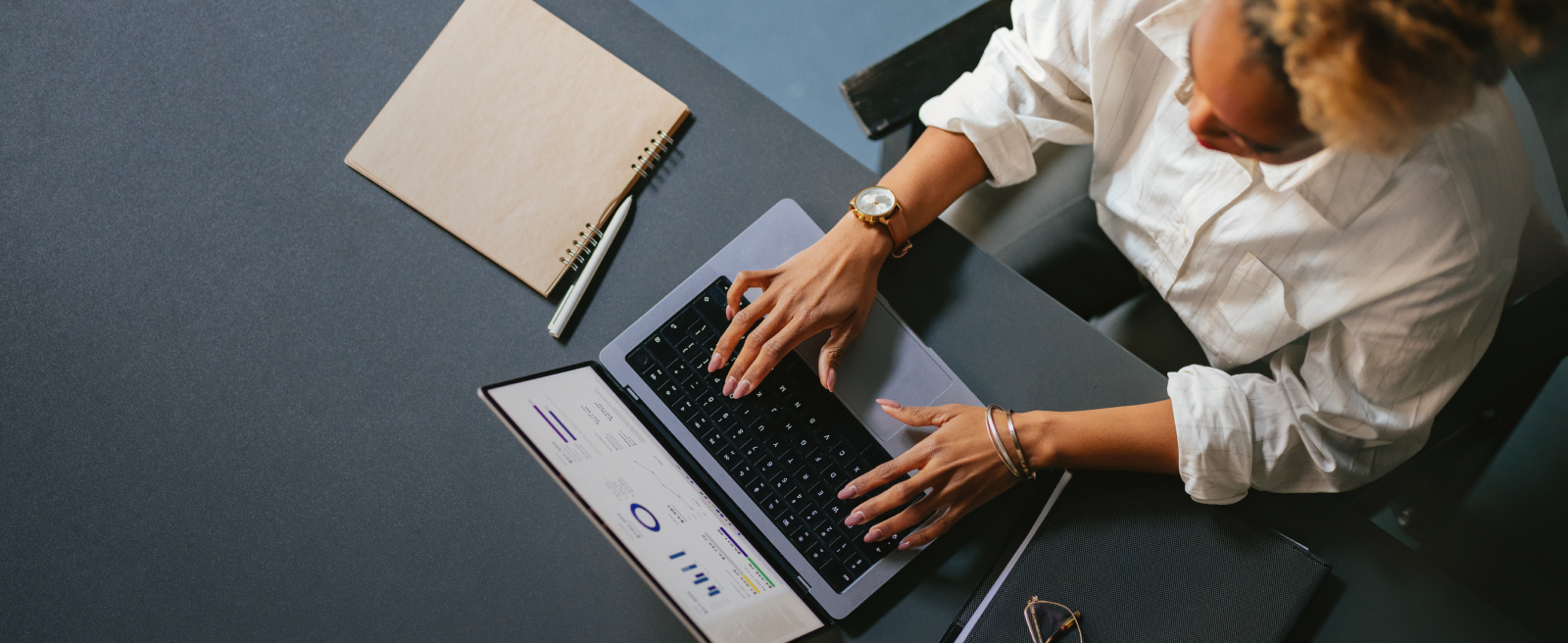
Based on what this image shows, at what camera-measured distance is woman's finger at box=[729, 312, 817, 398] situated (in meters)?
0.80

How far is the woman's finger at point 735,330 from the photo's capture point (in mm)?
805

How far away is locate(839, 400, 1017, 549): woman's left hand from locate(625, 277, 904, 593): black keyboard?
0.02m

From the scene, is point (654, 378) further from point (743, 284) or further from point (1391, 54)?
point (1391, 54)

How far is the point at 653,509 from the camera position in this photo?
69 centimetres

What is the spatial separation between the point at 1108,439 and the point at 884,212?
32cm

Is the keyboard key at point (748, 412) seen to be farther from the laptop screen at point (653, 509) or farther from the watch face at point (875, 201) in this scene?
the watch face at point (875, 201)

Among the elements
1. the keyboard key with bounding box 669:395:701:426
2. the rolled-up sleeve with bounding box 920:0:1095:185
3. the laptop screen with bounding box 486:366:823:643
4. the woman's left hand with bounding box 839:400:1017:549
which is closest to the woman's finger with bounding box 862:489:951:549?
the woman's left hand with bounding box 839:400:1017:549

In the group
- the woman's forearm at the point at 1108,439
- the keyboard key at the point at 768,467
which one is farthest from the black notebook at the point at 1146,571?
the keyboard key at the point at 768,467

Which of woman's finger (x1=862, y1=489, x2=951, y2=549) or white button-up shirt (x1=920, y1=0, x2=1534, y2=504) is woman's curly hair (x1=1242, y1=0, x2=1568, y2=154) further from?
woman's finger (x1=862, y1=489, x2=951, y2=549)

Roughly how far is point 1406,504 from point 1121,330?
705mm

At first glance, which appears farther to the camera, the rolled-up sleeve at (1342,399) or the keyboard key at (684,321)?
the keyboard key at (684,321)

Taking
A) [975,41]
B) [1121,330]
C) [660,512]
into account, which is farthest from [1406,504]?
[660,512]

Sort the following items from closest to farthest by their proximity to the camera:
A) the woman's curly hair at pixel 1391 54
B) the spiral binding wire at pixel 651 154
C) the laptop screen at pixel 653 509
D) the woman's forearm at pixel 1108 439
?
the woman's curly hair at pixel 1391 54 < the laptop screen at pixel 653 509 < the woman's forearm at pixel 1108 439 < the spiral binding wire at pixel 651 154

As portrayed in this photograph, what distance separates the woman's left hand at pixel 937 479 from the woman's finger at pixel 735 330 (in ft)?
0.58
